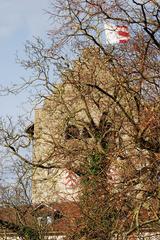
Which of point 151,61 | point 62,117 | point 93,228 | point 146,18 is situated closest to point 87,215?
point 93,228

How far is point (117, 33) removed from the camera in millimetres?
13133

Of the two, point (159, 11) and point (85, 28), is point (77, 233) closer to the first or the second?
point (85, 28)

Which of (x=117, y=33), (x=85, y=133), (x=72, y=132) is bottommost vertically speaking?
(x=117, y=33)

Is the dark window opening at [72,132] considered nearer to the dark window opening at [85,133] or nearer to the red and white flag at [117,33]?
the dark window opening at [85,133]

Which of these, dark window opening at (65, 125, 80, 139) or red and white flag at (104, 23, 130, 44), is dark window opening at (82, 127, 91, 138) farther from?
red and white flag at (104, 23, 130, 44)

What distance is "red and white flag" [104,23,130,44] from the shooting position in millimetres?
12664

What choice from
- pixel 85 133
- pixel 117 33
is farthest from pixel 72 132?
pixel 117 33

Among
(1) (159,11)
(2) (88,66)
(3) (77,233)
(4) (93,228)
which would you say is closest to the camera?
(1) (159,11)

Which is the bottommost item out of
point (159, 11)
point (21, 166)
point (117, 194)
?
point (117, 194)

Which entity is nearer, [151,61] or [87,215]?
[151,61]

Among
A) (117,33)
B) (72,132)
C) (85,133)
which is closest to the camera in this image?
(117,33)

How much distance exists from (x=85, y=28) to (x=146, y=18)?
322 centimetres

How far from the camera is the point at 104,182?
41.3 ft

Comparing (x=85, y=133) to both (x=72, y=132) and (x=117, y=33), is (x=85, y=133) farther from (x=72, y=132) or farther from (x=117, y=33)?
(x=117, y=33)
